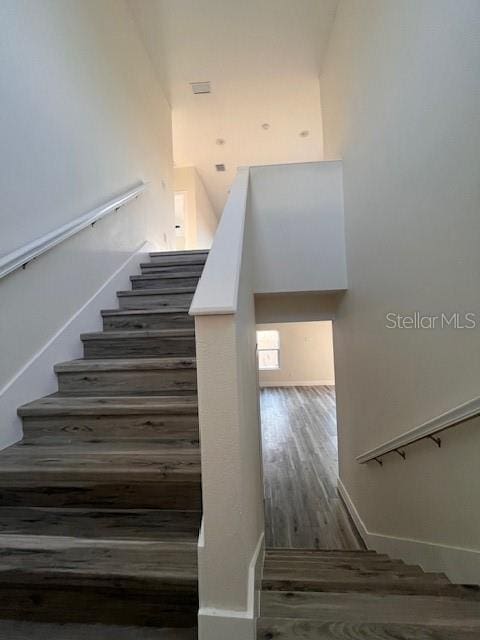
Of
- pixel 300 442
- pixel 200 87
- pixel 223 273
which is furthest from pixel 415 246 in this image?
pixel 300 442

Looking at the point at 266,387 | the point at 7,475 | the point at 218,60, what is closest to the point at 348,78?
the point at 218,60

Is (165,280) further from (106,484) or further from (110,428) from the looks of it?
(106,484)

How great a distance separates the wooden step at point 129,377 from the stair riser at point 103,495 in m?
0.55

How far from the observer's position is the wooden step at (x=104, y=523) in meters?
1.19

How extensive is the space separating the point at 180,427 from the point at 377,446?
1.49 metres

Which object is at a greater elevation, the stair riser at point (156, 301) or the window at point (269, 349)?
the stair riser at point (156, 301)

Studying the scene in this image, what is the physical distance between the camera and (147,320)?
2.28 metres

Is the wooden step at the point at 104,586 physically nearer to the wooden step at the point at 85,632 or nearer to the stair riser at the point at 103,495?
the wooden step at the point at 85,632

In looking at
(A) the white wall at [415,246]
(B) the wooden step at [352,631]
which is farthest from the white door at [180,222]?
(B) the wooden step at [352,631]

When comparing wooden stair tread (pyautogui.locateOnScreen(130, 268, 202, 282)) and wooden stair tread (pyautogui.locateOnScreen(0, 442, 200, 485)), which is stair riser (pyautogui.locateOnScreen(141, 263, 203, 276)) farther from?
wooden stair tread (pyautogui.locateOnScreen(0, 442, 200, 485))

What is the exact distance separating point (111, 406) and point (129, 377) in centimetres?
26

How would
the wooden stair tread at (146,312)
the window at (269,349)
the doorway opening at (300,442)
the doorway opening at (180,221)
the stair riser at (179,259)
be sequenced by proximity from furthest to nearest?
the window at (269,349) < the doorway opening at (180,221) < the stair riser at (179,259) < the doorway opening at (300,442) < the wooden stair tread at (146,312)

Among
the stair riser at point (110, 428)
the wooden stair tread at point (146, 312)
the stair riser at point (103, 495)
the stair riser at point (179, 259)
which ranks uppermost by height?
the stair riser at point (179, 259)

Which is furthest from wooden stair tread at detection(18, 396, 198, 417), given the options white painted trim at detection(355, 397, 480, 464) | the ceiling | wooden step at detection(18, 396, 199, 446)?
the ceiling
